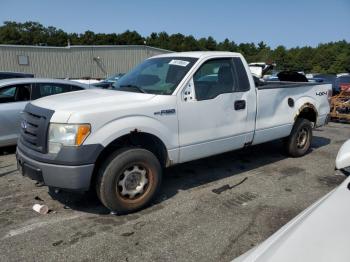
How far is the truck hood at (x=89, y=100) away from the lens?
12.6ft

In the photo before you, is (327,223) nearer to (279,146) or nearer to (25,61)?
(279,146)

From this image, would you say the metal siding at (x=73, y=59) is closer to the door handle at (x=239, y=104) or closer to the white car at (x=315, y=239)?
the door handle at (x=239, y=104)

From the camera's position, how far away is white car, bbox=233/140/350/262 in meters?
1.68

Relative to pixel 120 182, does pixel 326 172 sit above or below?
below

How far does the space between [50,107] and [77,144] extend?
62 centimetres

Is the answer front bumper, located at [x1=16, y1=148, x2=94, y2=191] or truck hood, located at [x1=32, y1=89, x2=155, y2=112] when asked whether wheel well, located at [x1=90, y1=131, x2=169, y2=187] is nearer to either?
front bumper, located at [x1=16, y1=148, x2=94, y2=191]

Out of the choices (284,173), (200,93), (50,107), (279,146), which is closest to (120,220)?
(50,107)

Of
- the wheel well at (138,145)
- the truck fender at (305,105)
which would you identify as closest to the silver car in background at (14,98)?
the wheel well at (138,145)

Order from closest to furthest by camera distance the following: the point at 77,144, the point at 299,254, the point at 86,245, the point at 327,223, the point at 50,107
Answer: the point at 299,254 < the point at 327,223 < the point at 86,245 < the point at 77,144 < the point at 50,107

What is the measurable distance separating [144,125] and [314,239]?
2556mm

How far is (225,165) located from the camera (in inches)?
239

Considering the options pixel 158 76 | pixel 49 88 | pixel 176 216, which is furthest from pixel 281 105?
pixel 49 88

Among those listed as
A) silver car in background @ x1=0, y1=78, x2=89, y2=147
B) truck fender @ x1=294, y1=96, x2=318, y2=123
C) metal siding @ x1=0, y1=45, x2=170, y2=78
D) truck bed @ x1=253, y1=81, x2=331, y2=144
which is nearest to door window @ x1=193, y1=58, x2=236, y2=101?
truck bed @ x1=253, y1=81, x2=331, y2=144

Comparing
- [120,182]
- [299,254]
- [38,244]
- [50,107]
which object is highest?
[50,107]
